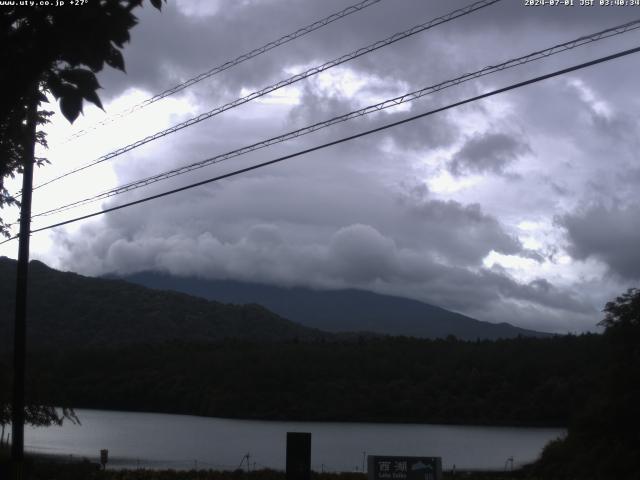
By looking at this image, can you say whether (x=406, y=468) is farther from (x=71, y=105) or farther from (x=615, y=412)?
(x=615, y=412)

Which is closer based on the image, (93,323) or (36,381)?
(36,381)

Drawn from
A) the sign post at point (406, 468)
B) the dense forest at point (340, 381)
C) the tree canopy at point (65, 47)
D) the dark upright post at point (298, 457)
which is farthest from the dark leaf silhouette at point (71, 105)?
the dense forest at point (340, 381)

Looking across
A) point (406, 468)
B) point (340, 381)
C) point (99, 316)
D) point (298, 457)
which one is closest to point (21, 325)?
point (298, 457)

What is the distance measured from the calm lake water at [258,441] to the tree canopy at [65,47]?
180 ft

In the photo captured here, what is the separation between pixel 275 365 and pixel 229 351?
17624 millimetres

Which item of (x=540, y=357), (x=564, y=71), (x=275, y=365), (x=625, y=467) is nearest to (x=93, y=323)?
(x=275, y=365)

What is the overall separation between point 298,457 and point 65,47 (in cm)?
927

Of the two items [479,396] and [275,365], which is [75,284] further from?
[479,396]

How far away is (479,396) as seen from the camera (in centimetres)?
11238

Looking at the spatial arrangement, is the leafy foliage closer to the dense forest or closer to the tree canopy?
the tree canopy

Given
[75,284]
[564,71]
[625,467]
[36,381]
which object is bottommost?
[625,467]

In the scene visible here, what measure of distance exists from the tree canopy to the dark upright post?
8.84m

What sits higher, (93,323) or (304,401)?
(93,323)

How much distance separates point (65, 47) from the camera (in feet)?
19.6
